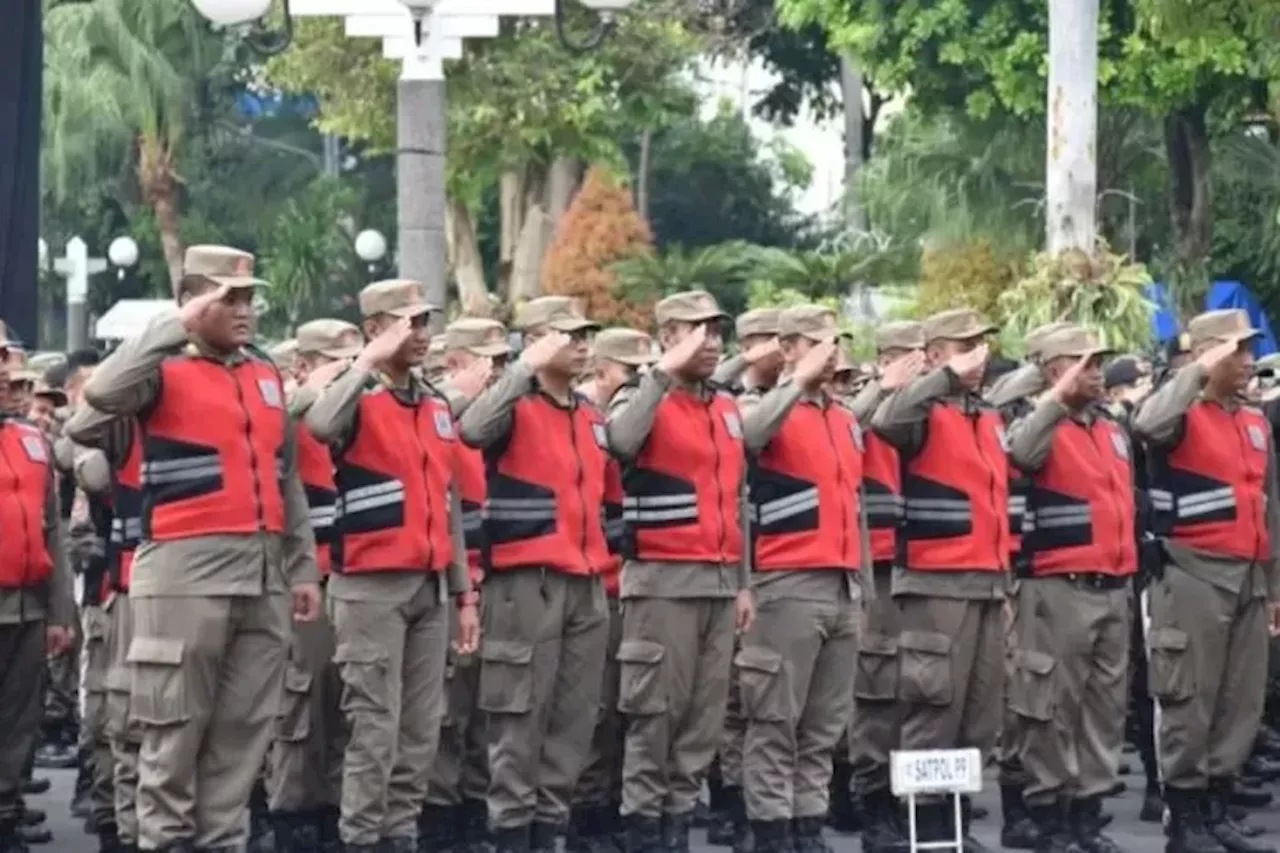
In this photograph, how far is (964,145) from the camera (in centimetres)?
4059

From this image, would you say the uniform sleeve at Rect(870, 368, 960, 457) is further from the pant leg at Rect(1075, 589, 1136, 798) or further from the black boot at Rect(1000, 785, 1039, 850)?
the black boot at Rect(1000, 785, 1039, 850)

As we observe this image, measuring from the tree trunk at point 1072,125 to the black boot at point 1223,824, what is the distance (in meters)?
11.0

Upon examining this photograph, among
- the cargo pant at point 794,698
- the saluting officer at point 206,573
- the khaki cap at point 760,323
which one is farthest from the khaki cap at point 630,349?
the saluting officer at point 206,573

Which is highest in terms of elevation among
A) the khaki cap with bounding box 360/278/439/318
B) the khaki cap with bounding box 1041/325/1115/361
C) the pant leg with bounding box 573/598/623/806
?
the khaki cap with bounding box 360/278/439/318

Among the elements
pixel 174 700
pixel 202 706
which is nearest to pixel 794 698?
pixel 202 706

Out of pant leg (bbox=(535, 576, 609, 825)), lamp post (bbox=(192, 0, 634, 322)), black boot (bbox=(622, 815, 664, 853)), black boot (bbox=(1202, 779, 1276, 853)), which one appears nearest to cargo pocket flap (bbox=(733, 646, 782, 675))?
pant leg (bbox=(535, 576, 609, 825))

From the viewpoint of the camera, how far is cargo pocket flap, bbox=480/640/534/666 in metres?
15.3

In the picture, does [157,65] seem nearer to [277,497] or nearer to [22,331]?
[22,331]

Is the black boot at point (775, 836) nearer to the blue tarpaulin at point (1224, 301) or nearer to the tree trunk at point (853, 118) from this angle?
the blue tarpaulin at point (1224, 301)

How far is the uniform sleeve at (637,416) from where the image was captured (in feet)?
49.8

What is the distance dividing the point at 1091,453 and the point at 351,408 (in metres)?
3.39

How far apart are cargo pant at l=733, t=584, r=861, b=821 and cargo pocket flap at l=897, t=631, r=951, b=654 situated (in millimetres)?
358

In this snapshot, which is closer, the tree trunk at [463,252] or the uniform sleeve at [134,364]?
the uniform sleeve at [134,364]

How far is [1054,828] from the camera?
1612 centimetres
